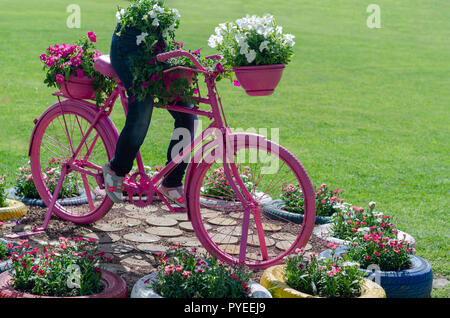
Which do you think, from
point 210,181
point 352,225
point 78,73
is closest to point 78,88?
point 78,73

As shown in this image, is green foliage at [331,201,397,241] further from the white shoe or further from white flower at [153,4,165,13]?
white flower at [153,4,165,13]

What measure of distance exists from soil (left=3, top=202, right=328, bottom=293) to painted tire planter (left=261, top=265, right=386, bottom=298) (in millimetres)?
554

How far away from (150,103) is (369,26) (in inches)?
958

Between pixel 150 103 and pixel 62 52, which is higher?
pixel 62 52

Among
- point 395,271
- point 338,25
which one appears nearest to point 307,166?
point 395,271

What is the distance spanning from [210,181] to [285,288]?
2386 mm

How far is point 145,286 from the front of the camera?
4031mm

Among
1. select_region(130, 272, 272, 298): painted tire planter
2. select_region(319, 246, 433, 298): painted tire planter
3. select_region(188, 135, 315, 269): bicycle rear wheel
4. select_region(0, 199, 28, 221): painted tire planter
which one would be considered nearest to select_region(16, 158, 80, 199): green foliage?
select_region(0, 199, 28, 221): painted tire planter

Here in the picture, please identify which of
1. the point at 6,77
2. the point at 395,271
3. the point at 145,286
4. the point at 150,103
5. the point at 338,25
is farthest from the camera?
the point at 338,25

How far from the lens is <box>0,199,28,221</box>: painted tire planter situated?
582cm

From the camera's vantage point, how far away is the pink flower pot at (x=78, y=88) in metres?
5.61

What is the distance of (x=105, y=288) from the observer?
163 inches
